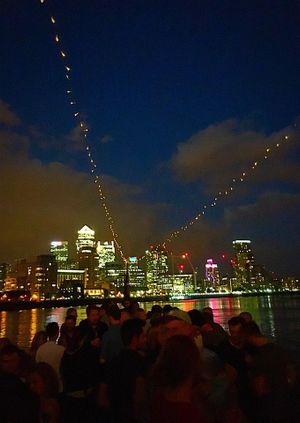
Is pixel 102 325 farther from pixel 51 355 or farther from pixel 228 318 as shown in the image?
pixel 228 318

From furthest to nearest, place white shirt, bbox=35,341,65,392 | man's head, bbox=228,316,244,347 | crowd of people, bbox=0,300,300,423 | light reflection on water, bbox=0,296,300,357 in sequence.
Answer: light reflection on water, bbox=0,296,300,357, white shirt, bbox=35,341,65,392, man's head, bbox=228,316,244,347, crowd of people, bbox=0,300,300,423

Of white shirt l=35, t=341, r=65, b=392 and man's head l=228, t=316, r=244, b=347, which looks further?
white shirt l=35, t=341, r=65, b=392

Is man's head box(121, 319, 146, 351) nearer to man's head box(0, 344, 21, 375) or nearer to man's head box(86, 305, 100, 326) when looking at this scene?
man's head box(0, 344, 21, 375)

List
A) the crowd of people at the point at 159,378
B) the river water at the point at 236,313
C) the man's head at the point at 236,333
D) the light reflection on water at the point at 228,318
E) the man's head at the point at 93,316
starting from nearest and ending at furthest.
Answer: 1. the crowd of people at the point at 159,378
2. the man's head at the point at 236,333
3. the man's head at the point at 93,316
4. the river water at the point at 236,313
5. the light reflection on water at the point at 228,318

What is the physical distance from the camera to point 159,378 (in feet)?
7.22

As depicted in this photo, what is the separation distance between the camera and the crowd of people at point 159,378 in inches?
87.8

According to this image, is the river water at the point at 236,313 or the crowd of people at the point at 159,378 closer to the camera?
the crowd of people at the point at 159,378

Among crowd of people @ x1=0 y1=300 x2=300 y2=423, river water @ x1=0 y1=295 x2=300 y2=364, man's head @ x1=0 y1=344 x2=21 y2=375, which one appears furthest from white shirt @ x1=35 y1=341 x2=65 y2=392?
river water @ x1=0 y1=295 x2=300 y2=364

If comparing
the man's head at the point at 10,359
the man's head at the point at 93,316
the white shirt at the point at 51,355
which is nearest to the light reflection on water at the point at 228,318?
the man's head at the point at 93,316

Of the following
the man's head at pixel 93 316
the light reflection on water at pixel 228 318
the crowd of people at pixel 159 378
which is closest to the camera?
the crowd of people at pixel 159 378

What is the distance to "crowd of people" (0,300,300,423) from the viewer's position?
2230mm

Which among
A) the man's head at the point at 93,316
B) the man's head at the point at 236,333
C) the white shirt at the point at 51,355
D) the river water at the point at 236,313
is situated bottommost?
the river water at the point at 236,313

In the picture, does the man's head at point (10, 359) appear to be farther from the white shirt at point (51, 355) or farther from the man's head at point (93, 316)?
the man's head at point (93, 316)

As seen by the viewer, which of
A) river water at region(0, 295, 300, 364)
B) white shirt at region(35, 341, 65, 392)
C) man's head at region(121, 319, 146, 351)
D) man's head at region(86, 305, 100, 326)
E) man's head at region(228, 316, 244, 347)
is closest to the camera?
man's head at region(121, 319, 146, 351)
